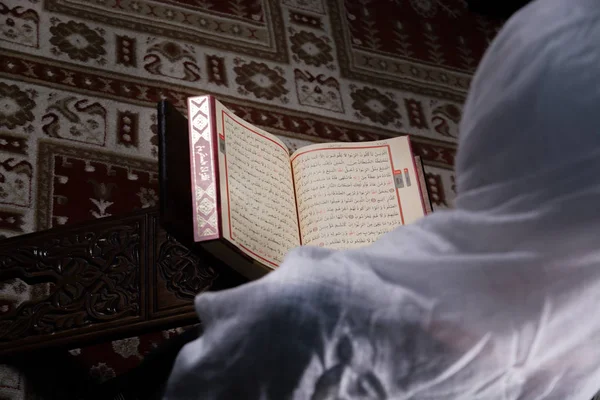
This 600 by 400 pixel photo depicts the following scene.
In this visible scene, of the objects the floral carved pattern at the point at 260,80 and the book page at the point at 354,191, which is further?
the floral carved pattern at the point at 260,80

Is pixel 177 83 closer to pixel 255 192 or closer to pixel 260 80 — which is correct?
pixel 260 80

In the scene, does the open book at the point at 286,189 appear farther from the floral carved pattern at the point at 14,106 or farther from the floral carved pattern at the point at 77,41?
the floral carved pattern at the point at 77,41

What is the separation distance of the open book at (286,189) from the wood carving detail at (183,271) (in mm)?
92

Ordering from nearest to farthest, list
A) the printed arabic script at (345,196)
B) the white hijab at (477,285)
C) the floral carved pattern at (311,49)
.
Result: the white hijab at (477,285) → the printed arabic script at (345,196) → the floral carved pattern at (311,49)

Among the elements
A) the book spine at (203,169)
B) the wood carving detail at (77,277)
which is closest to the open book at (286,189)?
the book spine at (203,169)

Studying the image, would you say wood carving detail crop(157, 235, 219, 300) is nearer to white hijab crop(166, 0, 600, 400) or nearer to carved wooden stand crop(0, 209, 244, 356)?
carved wooden stand crop(0, 209, 244, 356)

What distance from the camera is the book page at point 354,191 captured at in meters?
0.84

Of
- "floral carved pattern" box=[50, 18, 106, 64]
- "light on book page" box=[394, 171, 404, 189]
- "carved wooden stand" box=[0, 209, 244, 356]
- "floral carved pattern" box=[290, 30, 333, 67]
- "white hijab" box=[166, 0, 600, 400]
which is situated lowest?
"white hijab" box=[166, 0, 600, 400]

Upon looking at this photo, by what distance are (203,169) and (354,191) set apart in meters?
0.20

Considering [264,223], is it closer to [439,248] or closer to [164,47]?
[439,248]

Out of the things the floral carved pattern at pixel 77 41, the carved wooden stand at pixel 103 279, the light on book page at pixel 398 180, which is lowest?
the carved wooden stand at pixel 103 279

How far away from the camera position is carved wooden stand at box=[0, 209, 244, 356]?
802mm

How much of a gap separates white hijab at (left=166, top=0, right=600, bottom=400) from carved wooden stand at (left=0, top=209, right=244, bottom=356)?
37 cm

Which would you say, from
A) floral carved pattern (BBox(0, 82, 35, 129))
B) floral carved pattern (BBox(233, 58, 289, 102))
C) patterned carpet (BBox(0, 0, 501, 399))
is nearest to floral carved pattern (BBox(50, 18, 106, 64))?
A: patterned carpet (BBox(0, 0, 501, 399))
